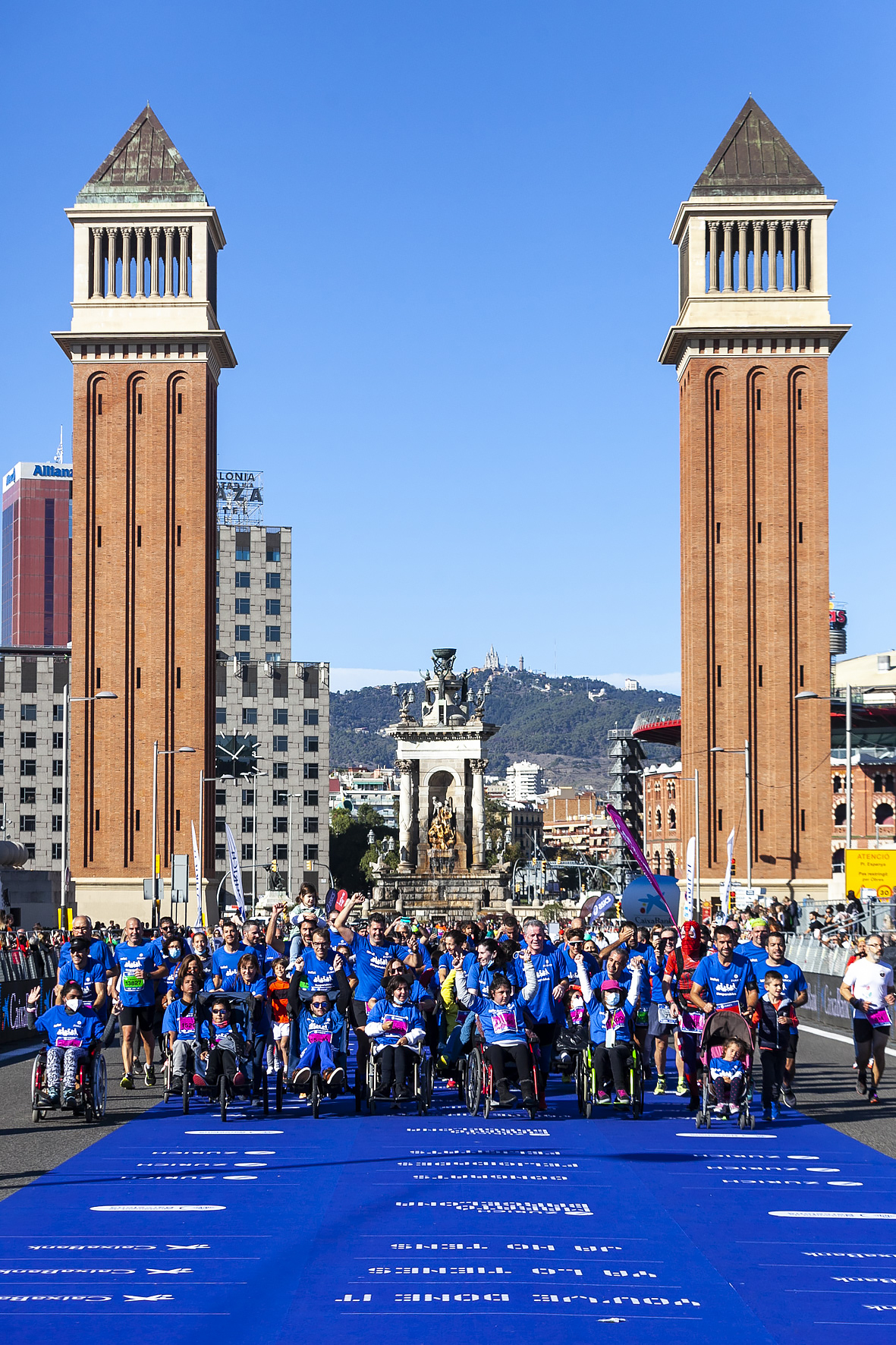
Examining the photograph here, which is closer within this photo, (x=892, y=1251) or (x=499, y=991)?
(x=892, y=1251)

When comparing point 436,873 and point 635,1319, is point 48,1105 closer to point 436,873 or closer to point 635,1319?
point 635,1319

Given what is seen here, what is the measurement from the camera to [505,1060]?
16531 mm

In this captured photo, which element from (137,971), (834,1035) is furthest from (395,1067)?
(834,1035)

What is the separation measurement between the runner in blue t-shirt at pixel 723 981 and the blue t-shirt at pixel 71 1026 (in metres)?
5.57

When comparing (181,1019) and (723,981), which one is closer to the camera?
(723,981)

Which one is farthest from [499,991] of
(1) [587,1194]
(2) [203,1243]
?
(2) [203,1243]

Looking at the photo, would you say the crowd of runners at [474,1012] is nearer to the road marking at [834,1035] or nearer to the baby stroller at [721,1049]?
the baby stroller at [721,1049]

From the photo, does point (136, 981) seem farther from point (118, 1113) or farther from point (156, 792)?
point (156, 792)

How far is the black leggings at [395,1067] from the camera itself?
16875 millimetres

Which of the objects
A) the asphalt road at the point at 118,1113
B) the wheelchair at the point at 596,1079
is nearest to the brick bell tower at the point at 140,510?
the asphalt road at the point at 118,1113

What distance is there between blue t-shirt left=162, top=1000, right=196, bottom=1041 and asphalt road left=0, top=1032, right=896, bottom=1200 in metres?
0.95

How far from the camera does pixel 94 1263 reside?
33.2 feet

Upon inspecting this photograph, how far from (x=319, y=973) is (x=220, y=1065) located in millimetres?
1300

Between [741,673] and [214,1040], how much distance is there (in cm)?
5193
